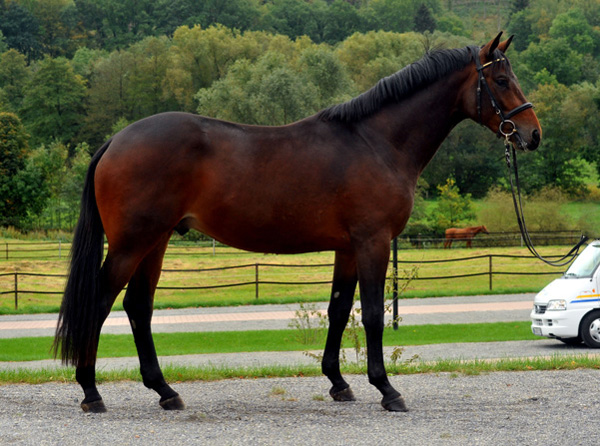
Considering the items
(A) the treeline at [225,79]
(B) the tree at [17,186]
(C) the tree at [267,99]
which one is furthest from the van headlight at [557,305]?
(C) the tree at [267,99]

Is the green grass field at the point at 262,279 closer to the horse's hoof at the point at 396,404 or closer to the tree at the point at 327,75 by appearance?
the horse's hoof at the point at 396,404

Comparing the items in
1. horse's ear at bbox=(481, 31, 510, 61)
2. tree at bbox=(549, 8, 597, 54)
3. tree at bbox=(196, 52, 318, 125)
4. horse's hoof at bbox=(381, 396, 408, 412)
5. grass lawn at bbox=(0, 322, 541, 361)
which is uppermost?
tree at bbox=(549, 8, 597, 54)

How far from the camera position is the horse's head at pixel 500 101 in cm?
614

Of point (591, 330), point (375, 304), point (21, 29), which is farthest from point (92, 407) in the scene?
point (21, 29)

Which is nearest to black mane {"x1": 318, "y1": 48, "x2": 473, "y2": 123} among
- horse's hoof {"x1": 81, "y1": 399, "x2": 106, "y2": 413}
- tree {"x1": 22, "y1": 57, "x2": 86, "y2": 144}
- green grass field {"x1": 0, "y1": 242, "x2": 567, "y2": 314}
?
horse's hoof {"x1": 81, "y1": 399, "x2": 106, "y2": 413}

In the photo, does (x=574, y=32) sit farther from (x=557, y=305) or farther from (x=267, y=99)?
(x=557, y=305)

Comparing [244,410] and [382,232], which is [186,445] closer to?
[244,410]

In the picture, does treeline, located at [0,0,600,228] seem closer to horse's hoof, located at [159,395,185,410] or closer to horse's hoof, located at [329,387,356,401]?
horse's hoof, located at [329,387,356,401]

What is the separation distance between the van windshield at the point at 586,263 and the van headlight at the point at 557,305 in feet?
2.46

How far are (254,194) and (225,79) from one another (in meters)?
61.7

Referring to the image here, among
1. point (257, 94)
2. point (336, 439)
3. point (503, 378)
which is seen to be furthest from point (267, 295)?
point (257, 94)

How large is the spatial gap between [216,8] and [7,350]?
119172 mm

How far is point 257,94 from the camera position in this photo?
191 feet

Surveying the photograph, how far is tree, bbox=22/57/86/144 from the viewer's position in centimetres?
7688
